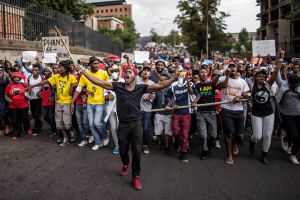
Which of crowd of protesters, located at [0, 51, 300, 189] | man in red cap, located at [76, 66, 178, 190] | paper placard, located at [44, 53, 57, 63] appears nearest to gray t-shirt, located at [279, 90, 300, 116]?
crowd of protesters, located at [0, 51, 300, 189]

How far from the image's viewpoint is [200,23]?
27.9m

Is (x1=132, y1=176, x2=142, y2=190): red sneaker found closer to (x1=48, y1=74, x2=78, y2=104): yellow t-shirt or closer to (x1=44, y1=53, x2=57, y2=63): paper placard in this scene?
(x1=48, y1=74, x2=78, y2=104): yellow t-shirt

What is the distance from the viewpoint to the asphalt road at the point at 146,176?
149 inches

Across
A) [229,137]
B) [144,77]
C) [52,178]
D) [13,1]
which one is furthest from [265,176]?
[13,1]

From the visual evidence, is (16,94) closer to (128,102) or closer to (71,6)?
(128,102)

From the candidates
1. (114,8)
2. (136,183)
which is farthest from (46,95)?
(114,8)

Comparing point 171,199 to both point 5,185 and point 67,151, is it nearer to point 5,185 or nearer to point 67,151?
point 5,185

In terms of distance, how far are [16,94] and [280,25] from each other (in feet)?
115

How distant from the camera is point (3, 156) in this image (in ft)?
17.9

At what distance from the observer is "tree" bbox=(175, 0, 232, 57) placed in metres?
28.0

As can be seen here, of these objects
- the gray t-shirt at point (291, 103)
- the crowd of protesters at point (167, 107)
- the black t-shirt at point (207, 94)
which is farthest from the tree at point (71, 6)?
the gray t-shirt at point (291, 103)

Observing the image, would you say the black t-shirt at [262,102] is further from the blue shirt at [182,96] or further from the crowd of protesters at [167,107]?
the blue shirt at [182,96]

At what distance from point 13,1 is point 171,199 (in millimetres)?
11113

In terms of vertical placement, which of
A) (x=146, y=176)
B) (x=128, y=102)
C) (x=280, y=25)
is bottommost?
(x=146, y=176)
